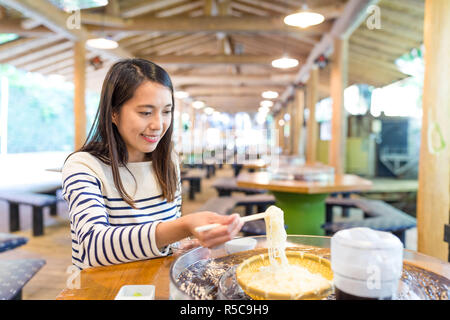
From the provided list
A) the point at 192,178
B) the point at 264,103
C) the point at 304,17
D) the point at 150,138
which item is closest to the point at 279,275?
the point at 150,138

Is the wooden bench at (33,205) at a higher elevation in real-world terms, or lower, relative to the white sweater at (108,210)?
lower

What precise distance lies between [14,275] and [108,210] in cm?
113

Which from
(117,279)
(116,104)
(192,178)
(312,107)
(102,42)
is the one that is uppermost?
(102,42)

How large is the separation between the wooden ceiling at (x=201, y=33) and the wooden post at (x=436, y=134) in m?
3.34

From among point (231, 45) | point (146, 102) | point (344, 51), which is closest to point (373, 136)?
point (231, 45)

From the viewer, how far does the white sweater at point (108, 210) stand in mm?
997

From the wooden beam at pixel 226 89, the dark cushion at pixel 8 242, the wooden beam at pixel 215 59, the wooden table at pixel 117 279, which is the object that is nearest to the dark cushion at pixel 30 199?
the dark cushion at pixel 8 242

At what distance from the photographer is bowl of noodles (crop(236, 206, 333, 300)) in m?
0.74

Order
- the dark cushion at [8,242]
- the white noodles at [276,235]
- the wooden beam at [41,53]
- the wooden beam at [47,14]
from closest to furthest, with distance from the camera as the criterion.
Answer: the white noodles at [276,235] → the dark cushion at [8,242] → the wooden beam at [47,14] → the wooden beam at [41,53]

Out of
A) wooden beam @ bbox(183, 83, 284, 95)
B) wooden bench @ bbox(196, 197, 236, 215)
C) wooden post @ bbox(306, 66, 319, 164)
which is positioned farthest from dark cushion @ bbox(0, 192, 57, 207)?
wooden beam @ bbox(183, 83, 284, 95)

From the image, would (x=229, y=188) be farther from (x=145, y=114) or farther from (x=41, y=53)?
(x=41, y=53)

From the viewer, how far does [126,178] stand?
4.35 ft

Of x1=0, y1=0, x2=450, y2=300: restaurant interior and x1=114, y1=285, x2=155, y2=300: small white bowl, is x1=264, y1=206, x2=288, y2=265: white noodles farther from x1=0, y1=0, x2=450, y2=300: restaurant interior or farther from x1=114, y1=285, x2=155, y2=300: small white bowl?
x1=114, y1=285, x2=155, y2=300: small white bowl

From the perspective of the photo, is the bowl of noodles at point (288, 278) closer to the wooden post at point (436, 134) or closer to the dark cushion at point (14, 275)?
the dark cushion at point (14, 275)
